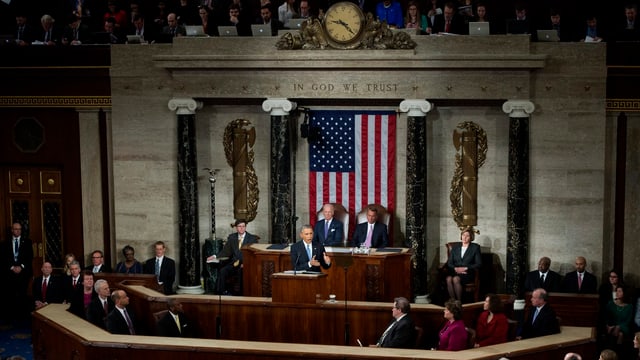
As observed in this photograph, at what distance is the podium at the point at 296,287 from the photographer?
574 inches

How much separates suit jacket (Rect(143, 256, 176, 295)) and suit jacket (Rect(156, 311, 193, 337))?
3.81 metres

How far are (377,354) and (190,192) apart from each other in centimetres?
708

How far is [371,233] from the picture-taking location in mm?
17859

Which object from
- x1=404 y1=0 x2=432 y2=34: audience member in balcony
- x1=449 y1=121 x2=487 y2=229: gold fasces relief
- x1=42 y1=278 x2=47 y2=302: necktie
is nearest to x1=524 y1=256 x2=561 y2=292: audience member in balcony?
x1=449 y1=121 x2=487 y2=229: gold fasces relief

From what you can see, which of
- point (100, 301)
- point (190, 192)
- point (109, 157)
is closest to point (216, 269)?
point (190, 192)

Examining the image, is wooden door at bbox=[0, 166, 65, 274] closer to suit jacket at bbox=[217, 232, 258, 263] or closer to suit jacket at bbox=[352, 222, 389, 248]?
suit jacket at bbox=[217, 232, 258, 263]

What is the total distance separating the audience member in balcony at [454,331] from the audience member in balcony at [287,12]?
7.61m

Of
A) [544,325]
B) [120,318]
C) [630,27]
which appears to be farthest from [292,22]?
[544,325]

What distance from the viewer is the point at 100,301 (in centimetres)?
1483

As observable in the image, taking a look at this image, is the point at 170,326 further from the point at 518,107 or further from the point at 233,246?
the point at 518,107

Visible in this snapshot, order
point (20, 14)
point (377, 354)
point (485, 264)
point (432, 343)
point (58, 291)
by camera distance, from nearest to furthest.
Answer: point (377, 354) → point (432, 343) → point (58, 291) → point (485, 264) → point (20, 14)

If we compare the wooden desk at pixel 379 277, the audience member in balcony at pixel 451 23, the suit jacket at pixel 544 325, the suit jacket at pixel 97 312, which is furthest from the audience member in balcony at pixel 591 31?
the suit jacket at pixel 97 312

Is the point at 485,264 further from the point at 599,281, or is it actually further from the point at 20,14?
the point at 20,14

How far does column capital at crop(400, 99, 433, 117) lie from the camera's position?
17688 millimetres
